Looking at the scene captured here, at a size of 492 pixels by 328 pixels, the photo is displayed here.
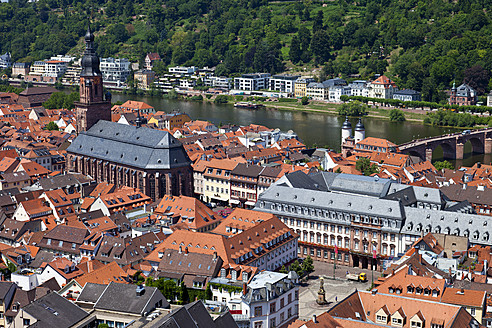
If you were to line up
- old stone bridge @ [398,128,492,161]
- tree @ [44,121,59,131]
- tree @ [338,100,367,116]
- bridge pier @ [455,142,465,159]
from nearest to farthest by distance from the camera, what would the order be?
1. old stone bridge @ [398,128,492,161]
2. bridge pier @ [455,142,465,159]
3. tree @ [44,121,59,131]
4. tree @ [338,100,367,116]

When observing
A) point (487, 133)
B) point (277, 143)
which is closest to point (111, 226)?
point (277, 143)

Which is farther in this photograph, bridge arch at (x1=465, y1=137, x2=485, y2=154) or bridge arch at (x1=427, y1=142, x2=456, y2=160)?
bridge arch at (x1=465, y1=137, x2=485, y2=154)

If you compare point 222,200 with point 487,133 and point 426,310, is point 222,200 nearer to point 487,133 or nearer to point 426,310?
point 426,310

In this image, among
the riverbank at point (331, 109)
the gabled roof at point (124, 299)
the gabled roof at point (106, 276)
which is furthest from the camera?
the riverbank at point (331, 109)

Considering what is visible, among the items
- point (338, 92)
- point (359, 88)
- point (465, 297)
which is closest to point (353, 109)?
point (359, 88)

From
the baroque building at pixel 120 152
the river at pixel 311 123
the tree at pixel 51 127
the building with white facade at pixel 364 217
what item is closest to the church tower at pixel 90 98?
the baroque building at pixel 120 152

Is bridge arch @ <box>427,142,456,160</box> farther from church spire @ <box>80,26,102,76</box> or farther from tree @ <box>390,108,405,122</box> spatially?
church spire @ <box>80,26,102,76</box>

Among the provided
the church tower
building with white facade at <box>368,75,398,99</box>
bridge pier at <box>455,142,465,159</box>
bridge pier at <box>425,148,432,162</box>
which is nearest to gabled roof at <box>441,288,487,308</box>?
the church tower

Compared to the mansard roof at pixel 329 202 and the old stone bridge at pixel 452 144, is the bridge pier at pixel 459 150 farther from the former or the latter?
the mansard roof at pixel 329 202

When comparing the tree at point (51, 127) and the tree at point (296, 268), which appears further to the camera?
the tree at point (51, 127)
